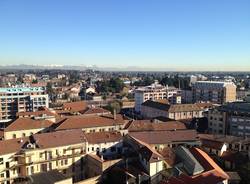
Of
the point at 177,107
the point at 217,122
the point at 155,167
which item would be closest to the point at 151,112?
the point at 177,107

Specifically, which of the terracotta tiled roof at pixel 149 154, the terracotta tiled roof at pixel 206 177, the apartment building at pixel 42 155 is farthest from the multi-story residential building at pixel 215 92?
the apartment building at pixel 42 155

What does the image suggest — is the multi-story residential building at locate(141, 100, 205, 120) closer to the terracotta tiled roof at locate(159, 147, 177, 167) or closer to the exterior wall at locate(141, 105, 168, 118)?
the exterior wall at locate(141, 105, 168, 118)

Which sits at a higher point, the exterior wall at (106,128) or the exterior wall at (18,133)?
the exterior wall at (106,128)

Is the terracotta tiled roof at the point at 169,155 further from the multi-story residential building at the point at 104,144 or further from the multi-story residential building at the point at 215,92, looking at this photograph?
the multi-story residential building at the point at 215,92

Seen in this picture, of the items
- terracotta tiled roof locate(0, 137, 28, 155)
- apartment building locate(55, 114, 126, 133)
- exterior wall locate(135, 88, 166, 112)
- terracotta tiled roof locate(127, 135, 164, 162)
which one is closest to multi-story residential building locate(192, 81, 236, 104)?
exterior wall locate(135, 88, 166, 112)

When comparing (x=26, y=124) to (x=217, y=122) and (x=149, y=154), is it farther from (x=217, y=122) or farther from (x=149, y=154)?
(x=217, y=122)

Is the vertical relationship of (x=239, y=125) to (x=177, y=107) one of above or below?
below

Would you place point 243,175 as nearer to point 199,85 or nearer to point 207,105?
point 207,105
